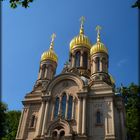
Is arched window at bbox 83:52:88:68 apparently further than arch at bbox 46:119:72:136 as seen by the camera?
Yes

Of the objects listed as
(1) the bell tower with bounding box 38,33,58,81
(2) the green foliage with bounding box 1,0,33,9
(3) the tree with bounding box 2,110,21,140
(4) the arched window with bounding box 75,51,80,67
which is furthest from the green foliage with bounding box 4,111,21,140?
(2) the green foliage with bounding box 1,0,33,9

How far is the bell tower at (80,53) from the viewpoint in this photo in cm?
3088

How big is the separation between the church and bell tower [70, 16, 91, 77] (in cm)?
230

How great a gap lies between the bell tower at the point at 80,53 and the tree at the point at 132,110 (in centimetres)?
555

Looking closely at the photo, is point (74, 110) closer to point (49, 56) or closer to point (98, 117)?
point (98, 117)

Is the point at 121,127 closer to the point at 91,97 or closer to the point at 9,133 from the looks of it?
the point at 91,97

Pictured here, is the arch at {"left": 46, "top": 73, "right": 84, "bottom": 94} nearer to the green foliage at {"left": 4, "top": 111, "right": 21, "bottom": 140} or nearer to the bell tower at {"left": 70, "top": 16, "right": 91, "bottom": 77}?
the bell tower at {"left": 70, "top": 16, "right": 91, "bottom": 77}

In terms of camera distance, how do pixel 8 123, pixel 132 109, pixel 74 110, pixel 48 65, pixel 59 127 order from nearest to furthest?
1. pixel 59 127
2. pixel 74 110
3. pixel 132 109
4. pixel 48 65
5. pixel 8 123

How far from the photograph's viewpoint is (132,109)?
26297 millimetres

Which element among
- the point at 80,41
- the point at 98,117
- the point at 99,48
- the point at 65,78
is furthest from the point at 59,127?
the point at 80,41

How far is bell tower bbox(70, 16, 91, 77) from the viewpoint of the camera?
30.9 metres

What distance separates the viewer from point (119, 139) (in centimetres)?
2239

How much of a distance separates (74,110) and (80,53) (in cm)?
1096

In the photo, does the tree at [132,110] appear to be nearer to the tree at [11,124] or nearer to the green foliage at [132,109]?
the green foliage at [132,109]
